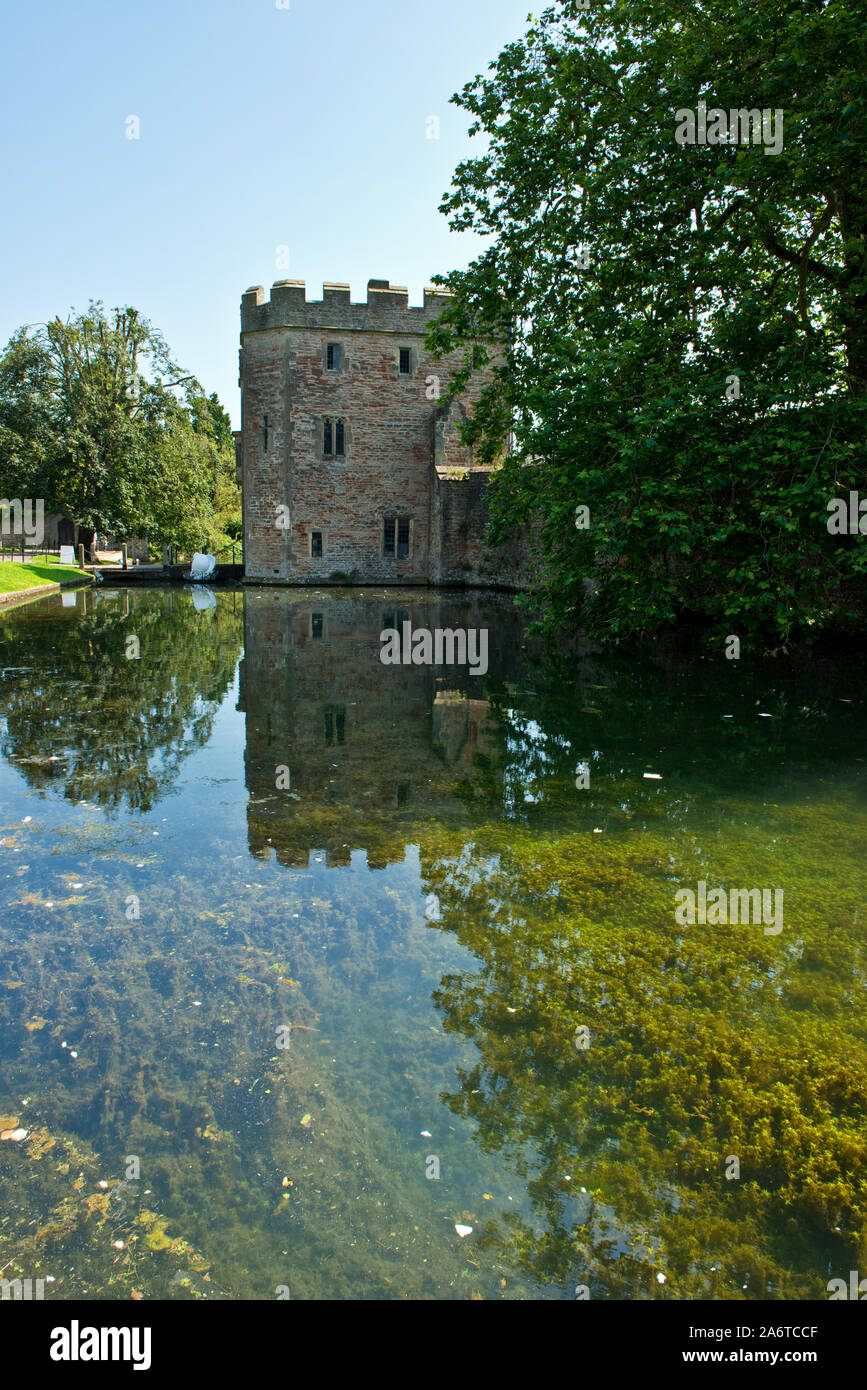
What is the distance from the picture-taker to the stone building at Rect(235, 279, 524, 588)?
94.8ft

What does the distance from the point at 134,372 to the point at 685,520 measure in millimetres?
28823

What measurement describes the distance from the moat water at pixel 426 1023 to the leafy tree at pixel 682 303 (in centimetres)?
359

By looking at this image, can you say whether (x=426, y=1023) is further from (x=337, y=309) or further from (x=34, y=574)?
(x=337, y=309)

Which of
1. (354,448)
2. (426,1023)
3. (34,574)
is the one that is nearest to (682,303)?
(426,1023)

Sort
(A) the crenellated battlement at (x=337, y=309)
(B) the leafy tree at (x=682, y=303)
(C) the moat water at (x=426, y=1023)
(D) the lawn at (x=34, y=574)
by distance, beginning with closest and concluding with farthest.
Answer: (C) the moat water at (x=426, y=1023) < (B) the leafy tree at (x=682, y=303) < (D) the lawn at (x=34, y=574) < (A) the crenellated battlement at (x=337, y=309)

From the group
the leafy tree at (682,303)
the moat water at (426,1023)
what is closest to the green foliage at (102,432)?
the leafy tree at (682,303)

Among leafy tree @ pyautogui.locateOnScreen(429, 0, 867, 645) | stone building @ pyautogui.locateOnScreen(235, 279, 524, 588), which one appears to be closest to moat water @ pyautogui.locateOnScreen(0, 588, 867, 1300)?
leafy tree @ pyautogui.locateOnScreen(429, 0, 867, 645)

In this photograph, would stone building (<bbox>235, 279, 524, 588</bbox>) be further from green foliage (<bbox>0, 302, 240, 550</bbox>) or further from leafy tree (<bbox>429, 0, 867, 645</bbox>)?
leafy tree (<bbox>429, 0, 867, 645</bbox>)

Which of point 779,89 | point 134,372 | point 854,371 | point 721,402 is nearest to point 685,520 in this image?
point 721,402

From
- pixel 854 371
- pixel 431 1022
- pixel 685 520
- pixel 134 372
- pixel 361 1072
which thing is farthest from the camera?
pixel 134 372

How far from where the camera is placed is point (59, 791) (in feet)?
20.0

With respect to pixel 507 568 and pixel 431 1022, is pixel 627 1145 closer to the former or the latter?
pixel 431 1022

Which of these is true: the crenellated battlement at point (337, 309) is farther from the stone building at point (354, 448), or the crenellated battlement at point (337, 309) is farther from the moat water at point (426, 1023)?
the moat water at point (426, 1023)

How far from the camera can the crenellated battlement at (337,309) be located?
28.5 metres
